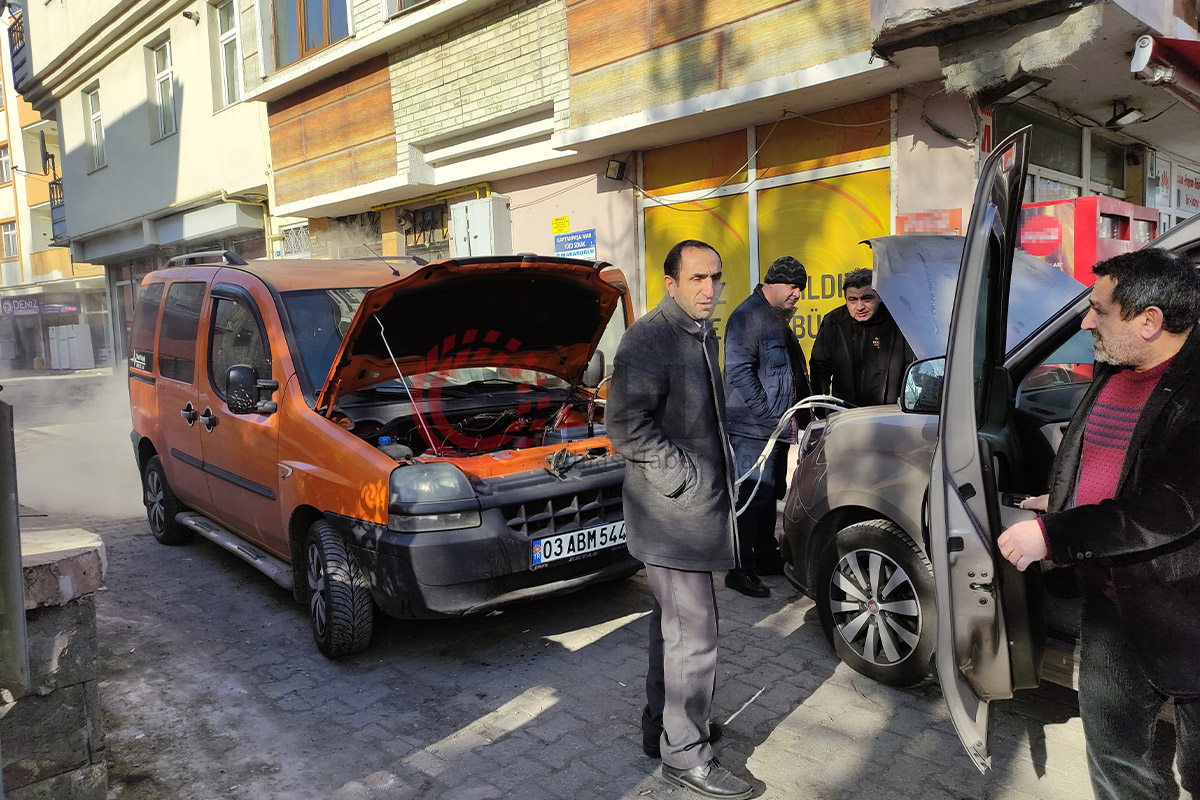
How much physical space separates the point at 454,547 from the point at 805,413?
2.64 metres

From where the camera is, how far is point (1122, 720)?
2.07m

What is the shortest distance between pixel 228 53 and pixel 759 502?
52.6 ft

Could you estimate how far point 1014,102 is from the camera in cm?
727

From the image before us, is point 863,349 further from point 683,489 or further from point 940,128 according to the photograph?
point 940,128

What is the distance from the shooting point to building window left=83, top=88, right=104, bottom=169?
21.4 metres

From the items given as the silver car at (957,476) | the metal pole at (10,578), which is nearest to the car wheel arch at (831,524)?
the silver car at (957,476)

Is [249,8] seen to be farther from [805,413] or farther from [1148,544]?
[1148,544]

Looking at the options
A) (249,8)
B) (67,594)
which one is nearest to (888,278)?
(67,594)

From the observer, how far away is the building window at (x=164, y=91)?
18109 mm

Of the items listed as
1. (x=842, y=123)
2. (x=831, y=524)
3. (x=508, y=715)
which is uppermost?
(x=842, y=123)

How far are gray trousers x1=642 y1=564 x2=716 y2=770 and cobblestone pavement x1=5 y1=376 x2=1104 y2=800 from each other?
196mm

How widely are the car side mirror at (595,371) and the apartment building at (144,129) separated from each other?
12.5 meters

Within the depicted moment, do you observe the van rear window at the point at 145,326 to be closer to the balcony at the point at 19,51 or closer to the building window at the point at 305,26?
the building window at the point at 305,26

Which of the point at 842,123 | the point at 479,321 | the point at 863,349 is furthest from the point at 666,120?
the point at 479,321
